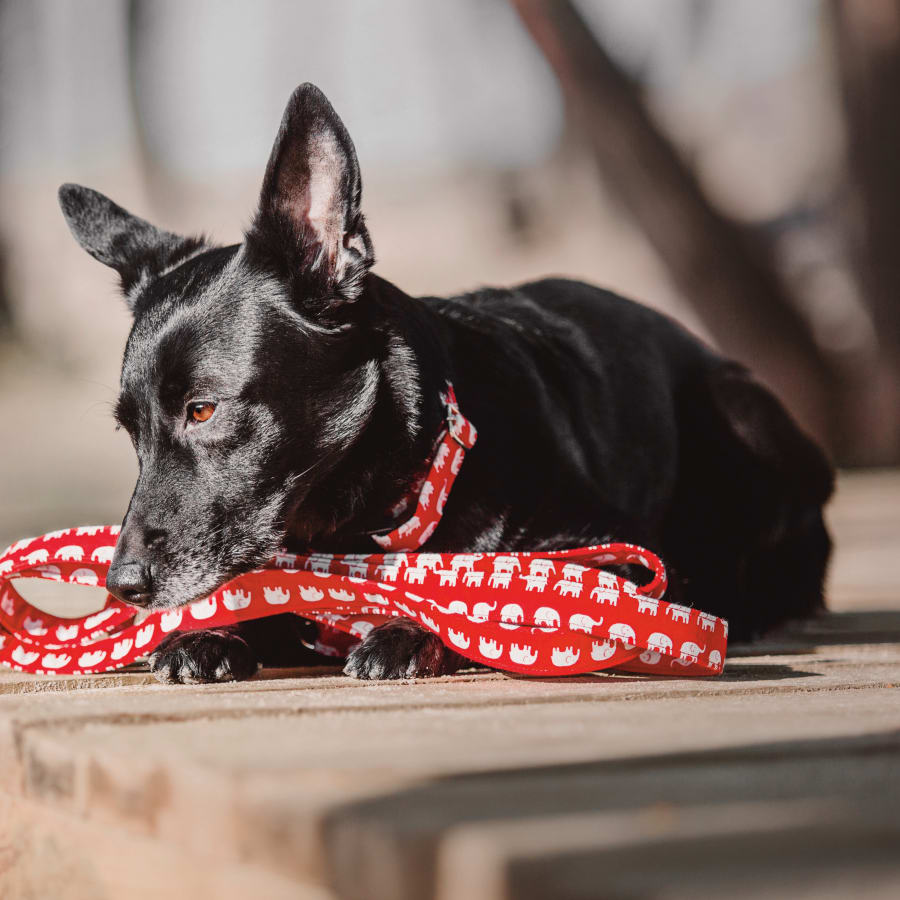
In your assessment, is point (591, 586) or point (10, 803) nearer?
point (10, 803)

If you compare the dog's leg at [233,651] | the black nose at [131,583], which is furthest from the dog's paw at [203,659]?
the black nose at [131,583]

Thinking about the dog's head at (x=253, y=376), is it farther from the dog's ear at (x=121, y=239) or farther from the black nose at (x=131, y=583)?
the dog's ear at (x=121, y=239)

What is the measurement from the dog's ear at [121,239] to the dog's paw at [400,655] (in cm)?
107

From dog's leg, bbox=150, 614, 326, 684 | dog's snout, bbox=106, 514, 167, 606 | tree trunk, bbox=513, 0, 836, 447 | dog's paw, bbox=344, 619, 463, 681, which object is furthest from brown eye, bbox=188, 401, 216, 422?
tree trunk, bbox=513, 0, 836, 447

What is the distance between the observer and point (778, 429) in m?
3.36

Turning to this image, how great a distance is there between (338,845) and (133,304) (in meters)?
1.87

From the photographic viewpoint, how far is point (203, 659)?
2070mm

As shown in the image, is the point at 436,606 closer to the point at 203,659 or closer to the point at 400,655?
the point at 400,655

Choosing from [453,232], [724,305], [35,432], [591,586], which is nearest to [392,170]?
[453,232]

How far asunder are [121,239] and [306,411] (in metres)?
0.76

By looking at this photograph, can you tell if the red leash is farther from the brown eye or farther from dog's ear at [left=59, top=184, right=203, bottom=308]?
dog's ear at [left=59, top=184, right=203, bottom=308]

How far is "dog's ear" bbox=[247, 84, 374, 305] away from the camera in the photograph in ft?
7.69

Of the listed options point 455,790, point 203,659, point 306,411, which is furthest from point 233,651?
point 455,790

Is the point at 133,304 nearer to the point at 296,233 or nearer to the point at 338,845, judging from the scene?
the point at 296,233
